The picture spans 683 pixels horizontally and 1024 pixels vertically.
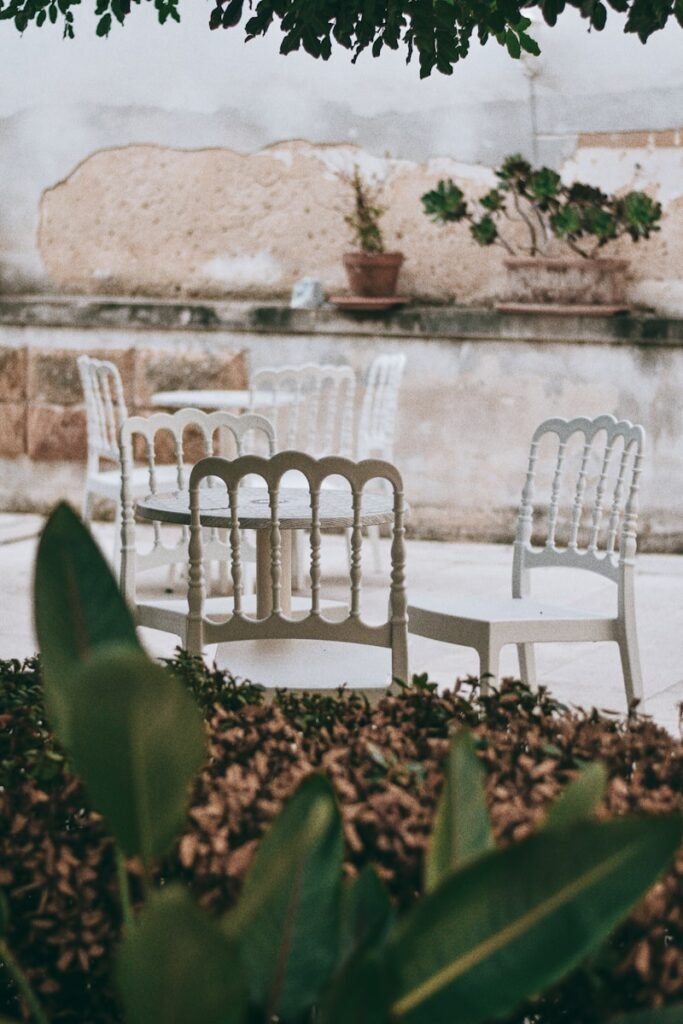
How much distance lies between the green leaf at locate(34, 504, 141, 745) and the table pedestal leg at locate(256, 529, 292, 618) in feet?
7.36

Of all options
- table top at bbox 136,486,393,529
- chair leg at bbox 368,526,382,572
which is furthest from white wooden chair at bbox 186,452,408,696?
chair leg at bbox 368,526,382,572

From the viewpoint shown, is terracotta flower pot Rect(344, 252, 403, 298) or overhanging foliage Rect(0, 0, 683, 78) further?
terracotta flower pot Rect(344, 252, 403, 298)

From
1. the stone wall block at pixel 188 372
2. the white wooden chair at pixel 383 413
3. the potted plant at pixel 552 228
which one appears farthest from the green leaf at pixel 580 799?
the stone wall block at pixel 188 372

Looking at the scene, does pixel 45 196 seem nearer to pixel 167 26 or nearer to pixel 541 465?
pixel 167 26

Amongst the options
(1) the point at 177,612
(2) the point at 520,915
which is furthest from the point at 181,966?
(1) the point at 177,612

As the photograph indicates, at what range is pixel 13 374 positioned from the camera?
299 inches

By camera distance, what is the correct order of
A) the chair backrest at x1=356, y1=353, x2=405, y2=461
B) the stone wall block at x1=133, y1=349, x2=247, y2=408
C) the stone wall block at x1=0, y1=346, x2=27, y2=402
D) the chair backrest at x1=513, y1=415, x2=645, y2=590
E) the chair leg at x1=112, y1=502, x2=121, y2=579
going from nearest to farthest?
the chair backrest at x1=513, y1=415, x2=645, y2=590, the chair leg at x1=112, y1=502, x2=121, y2=579, the chair backrest at x1=356, y1=353, x2=405, y2=461, the stone wall block at x1=133, y1=349, x2=247, y2=408, the stone wall block at x1=0, y1=346, x2=27, y2=402

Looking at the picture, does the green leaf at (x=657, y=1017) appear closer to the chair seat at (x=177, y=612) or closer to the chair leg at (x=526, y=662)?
the chair seat at (x=177, y=612)

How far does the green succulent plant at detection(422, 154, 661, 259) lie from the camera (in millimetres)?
6480

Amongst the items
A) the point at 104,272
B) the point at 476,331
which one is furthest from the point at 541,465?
the point at 104,272

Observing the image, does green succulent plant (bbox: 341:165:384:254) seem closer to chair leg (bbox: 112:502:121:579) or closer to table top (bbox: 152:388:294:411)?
table top (bbox: 152:388:294:411)

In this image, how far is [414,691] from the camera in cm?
188

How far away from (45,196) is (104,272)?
1.65ft

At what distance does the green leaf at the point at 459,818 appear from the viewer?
1.03 metres
